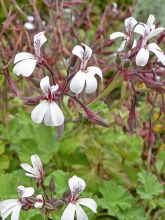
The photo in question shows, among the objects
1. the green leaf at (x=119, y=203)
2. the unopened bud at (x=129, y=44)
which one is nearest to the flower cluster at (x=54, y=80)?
the unopened bud at (x=129, y=44)

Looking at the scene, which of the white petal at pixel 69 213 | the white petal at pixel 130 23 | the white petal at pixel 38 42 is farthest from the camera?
the white petal at pixel 130 23

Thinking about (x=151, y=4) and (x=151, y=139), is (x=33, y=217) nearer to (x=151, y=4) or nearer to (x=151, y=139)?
(x=151, y=139)

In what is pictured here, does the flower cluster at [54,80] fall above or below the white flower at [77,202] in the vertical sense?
above

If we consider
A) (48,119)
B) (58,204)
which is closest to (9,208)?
(58,204)

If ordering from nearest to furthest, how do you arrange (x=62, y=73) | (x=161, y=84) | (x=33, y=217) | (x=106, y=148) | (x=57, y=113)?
(x=57, y=113) → (x=161, y=84) → (x=33, y=217) → (x=106, y=148) → (x=62, y=73)

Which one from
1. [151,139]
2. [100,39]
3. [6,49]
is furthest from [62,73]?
[151,139]

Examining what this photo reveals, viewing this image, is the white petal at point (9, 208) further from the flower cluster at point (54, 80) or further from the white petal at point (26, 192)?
the flower cluster at point (54, 80)

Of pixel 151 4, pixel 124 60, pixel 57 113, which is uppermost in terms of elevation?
pixel 151 4
